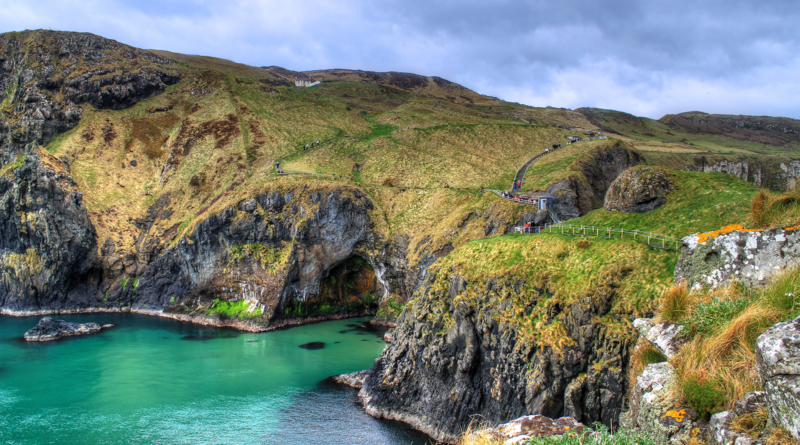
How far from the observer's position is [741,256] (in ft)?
43.6

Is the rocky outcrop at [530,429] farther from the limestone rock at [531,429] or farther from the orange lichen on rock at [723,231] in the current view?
the orange lichen on rock at [723,231]

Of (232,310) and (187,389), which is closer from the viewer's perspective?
(187,389)

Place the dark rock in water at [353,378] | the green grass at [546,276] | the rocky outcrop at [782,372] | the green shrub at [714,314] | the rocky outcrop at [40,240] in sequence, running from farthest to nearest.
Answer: the rocky outcrop at [40,240]
the dark rock in water at [353,378]
the green grass at [546,276]
the green shrub at [714,314]
the rocky outcrop at [782,372]

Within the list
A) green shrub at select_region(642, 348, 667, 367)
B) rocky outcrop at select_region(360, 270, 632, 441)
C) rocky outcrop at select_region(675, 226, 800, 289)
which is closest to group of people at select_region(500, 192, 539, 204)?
rocky outcrop at select_region(360, 270, 632, 441)

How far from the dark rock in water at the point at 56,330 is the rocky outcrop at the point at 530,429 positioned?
190ft

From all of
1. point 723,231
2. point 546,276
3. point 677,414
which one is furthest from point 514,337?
point 677,414

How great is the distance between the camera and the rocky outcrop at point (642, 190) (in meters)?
30.1

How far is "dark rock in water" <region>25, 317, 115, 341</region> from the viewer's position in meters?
49.8

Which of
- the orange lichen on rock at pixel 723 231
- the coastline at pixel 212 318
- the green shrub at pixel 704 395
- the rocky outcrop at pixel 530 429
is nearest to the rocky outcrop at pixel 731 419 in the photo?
the green shrub at pixel 704 395

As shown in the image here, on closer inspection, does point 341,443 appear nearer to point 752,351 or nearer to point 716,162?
point 752,351

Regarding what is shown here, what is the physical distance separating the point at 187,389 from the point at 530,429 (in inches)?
1312

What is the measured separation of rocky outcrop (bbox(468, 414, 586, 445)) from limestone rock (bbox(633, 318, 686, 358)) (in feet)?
9.30

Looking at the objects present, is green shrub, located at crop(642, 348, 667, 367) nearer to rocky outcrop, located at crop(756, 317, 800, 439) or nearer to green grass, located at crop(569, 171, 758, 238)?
rocky outcrop, located at crop(756, 317, 800, 439)

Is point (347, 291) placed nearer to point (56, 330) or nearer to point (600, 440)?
point (56, 330)
